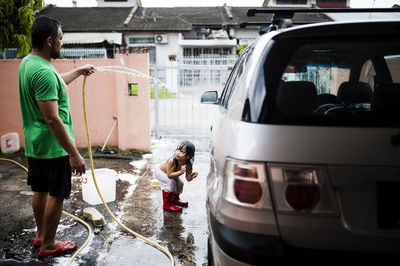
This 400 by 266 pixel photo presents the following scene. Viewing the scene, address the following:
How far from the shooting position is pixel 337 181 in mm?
1406

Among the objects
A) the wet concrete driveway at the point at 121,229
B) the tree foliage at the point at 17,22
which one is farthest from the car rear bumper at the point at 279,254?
the tree foliage at the point at 17,22

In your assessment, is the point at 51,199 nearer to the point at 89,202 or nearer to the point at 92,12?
the point at 89,202

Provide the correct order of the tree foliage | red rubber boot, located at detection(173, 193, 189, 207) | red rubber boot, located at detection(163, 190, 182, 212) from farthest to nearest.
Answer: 1. the tree foliage
2. red rubber boot, located at detection(173, 193, 189, 207)
3. red rubber boot, located at detection(163, 190, 182, 212)

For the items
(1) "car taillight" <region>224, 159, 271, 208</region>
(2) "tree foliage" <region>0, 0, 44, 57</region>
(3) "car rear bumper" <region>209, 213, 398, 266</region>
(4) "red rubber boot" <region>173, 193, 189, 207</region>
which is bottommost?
(4) "red rubber boot" <region>173, 193, 189, 207</region>

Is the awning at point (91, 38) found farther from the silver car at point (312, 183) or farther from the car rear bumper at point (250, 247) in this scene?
the car rear bumper at point (250, 247)

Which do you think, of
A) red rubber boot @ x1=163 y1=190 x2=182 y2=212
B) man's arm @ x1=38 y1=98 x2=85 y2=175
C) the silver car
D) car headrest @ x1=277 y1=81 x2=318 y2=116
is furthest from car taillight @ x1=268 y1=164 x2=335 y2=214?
red rubber boot @ x1=163 y1=190 x2=182 y2=212

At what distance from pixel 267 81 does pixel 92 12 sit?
99.6 feet

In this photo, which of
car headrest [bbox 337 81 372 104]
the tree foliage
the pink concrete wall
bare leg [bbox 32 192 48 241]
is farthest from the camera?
the pink concrete wall

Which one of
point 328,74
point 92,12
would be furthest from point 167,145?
point 92,12

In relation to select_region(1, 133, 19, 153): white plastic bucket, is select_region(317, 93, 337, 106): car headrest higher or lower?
higher

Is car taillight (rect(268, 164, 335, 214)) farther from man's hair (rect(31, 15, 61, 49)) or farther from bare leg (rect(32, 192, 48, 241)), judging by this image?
bare leg (rect(32, 192, 48, 241))

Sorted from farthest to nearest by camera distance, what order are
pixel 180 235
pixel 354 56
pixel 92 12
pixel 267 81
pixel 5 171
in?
Result: 1. pixel 92 12
2. pixel 5 171
3. pixel 354 56
4. pixel 180 235
5. pixel 267 81

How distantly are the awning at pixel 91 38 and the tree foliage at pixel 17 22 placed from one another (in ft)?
60.4

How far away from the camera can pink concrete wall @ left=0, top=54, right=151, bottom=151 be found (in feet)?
20.7
